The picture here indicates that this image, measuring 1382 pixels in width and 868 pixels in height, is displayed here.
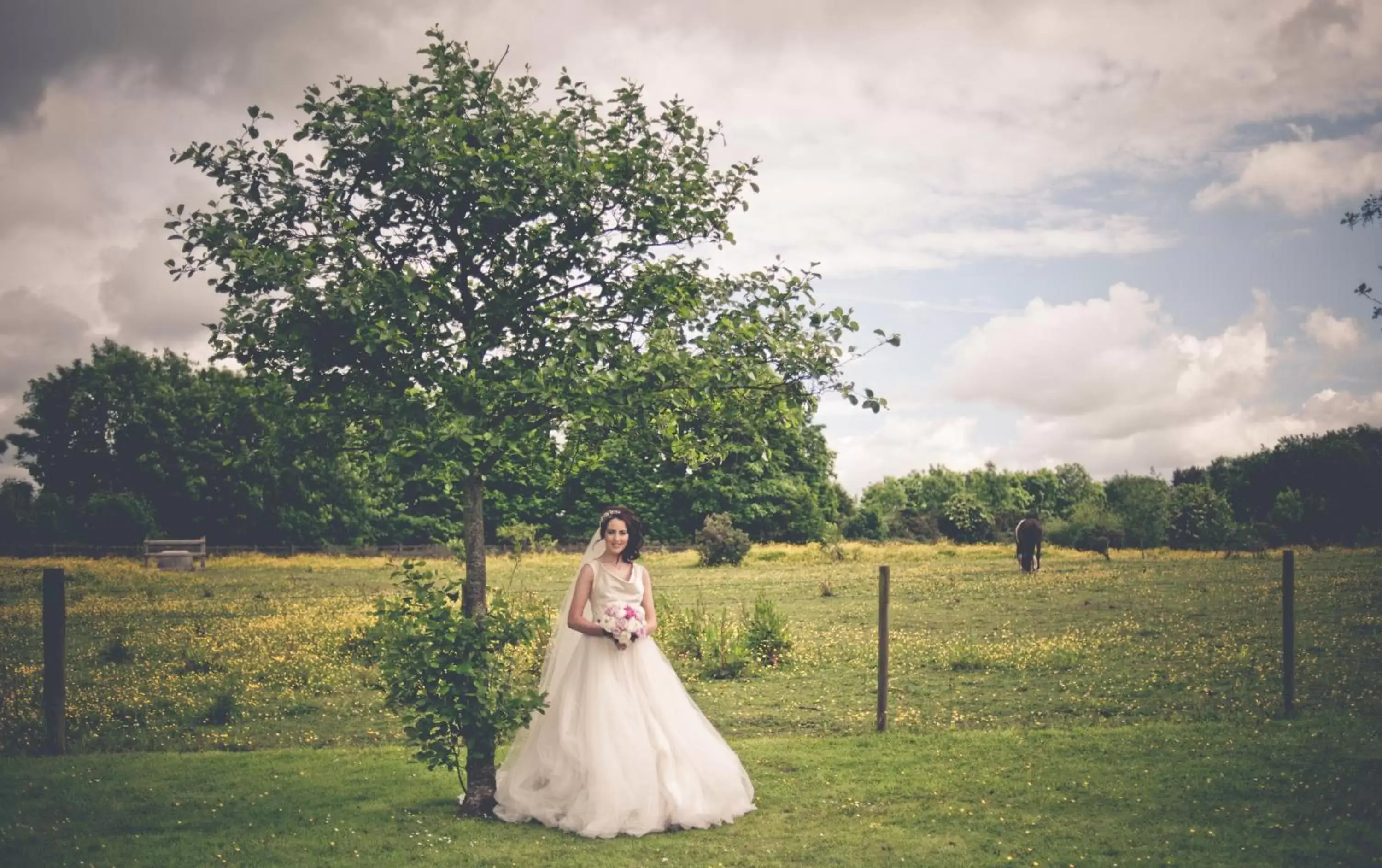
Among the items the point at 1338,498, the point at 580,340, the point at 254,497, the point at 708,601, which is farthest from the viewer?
the point at 1338,498

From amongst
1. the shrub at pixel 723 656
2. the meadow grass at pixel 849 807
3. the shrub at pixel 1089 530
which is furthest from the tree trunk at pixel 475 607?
the shrub at pixel 1089 530

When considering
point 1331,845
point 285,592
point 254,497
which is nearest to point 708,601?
point 285,592

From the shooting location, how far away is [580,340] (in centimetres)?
926

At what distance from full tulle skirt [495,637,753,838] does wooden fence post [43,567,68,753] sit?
6.98m

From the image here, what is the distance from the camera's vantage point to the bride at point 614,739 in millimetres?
9742

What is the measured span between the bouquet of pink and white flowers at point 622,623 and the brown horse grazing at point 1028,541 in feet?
108

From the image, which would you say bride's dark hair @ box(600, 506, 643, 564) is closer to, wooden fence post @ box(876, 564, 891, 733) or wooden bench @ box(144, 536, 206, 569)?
wooden fence post @ box(876, 564, 891, 733)

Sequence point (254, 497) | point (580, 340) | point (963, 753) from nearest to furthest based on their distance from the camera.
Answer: point (580, 340) < point (963, 753) < point (254, 497)

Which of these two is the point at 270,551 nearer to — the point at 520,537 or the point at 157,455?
the point at 157,455

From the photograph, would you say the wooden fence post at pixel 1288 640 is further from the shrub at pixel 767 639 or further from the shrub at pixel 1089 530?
the shrub at pixel 1089 530

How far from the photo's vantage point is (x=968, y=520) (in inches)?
3413

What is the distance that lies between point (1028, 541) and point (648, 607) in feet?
108

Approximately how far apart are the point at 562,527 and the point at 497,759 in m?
81.3

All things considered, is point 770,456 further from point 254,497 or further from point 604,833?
point 254,497
